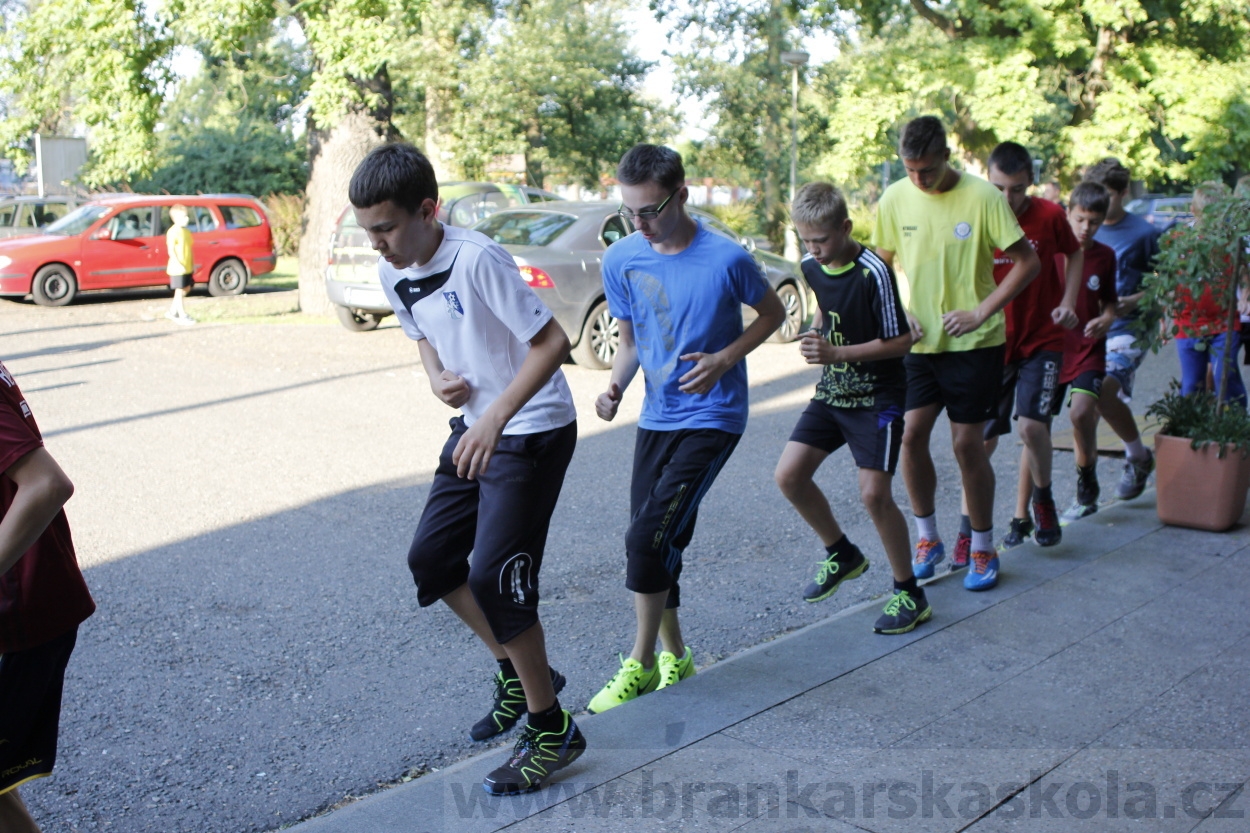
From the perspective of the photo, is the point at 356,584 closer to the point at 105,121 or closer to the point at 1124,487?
the point at 1124,487

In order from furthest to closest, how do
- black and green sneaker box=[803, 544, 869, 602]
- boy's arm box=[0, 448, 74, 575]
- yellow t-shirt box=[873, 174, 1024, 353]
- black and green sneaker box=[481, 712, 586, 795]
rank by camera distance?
yellow t-shirt box=[873, 174, 1024, 353] < black and green sneaker box=[803, 544, 869, 602] < black and green sneaker box=[481, 712, 586, 795] < boy's arm box=[0, 448, 74, 575]

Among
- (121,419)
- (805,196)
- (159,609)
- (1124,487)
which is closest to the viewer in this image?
(805,196)

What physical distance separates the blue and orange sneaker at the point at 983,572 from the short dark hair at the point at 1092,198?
2024mm

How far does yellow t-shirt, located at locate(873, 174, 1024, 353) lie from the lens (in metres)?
4.85

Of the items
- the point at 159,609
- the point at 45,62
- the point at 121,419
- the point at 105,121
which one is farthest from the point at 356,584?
the point at 45,62

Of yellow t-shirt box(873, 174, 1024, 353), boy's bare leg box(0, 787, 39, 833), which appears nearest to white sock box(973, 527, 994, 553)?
yellow t-shirt box(873, 174, 1024, 353)

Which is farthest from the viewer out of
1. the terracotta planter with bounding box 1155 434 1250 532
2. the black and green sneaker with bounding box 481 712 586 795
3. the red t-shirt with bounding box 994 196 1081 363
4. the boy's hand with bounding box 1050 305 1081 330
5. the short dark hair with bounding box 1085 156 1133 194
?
the short dark hair with bounding box 1085 156 1133 194

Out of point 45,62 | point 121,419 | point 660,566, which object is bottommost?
point 121,419

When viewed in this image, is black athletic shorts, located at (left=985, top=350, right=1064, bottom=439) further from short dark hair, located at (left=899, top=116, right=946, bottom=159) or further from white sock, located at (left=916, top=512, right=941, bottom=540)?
short dark hair, located at (left=899, top=116, right=946, bottom=159)

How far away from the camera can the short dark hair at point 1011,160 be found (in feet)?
17.2

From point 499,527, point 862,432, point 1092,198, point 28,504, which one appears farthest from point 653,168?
point 1092,198

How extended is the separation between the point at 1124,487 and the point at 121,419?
748cm

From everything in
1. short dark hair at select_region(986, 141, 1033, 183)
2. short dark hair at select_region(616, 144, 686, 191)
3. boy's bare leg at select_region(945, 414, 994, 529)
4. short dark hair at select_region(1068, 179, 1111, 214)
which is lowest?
boy's bare leg at select_region(945, 414, 994, 529)

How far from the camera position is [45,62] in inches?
718
